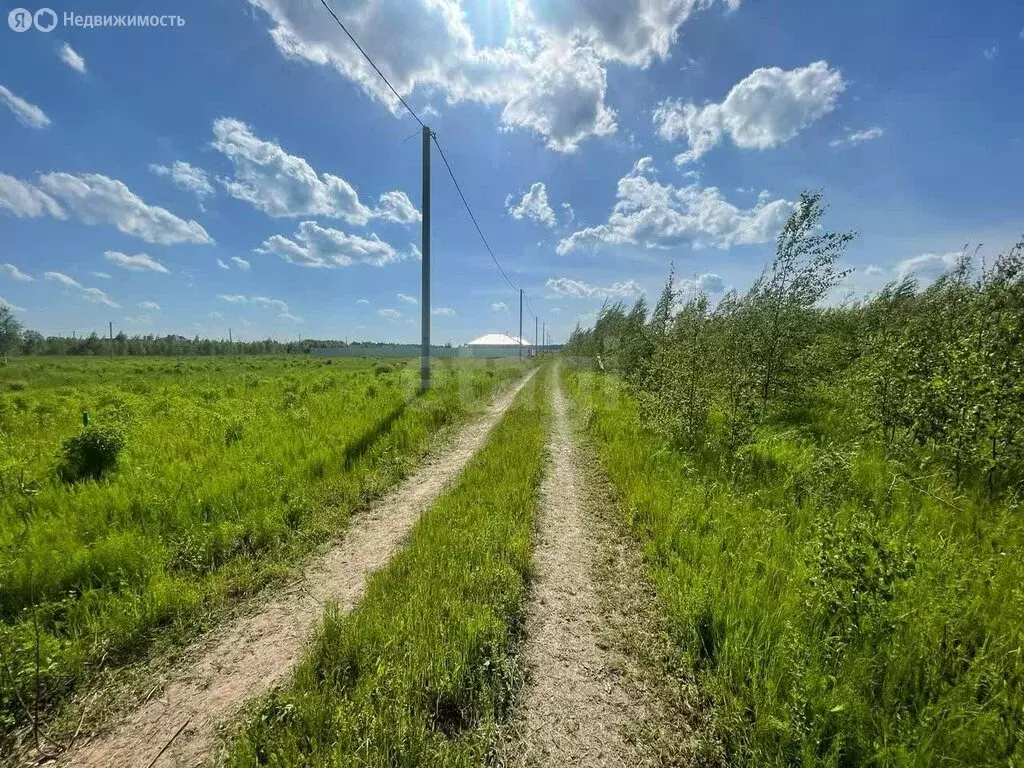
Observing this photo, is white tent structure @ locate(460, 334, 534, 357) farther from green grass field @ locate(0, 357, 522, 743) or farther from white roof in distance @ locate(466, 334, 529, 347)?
green grass field @ locate(0, 357, 522, 743)

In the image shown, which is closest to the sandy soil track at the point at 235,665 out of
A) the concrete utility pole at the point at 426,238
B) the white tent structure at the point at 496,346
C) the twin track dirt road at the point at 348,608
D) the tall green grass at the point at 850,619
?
the twin track dirt road at the point at 348,608

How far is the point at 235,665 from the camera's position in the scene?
10.3 feet

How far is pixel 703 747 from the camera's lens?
2461mm

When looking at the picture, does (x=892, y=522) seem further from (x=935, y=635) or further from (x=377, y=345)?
(x=377, y=345)

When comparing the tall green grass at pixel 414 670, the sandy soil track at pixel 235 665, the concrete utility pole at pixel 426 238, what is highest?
the concrete utility pole at pixel 426 238

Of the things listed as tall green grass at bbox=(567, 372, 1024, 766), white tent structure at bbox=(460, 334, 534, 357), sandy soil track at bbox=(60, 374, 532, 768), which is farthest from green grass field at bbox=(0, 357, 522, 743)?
white tent structure at bbox=(460, 334, 534, 357)

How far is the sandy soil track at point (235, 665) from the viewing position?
8.11 ft

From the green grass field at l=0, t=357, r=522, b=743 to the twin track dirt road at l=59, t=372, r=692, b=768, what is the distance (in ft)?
1.74

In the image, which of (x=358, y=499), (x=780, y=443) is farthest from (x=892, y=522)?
(x=358, y=499)

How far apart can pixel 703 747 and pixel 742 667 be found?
2.34ft

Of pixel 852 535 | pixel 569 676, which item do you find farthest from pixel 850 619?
pixel 569 676

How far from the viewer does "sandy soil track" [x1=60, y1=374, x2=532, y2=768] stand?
2.47 m

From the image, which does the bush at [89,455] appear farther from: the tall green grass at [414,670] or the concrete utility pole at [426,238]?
the concrete utility pole at [426,238]

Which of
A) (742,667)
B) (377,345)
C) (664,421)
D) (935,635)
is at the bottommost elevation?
(742,667)
